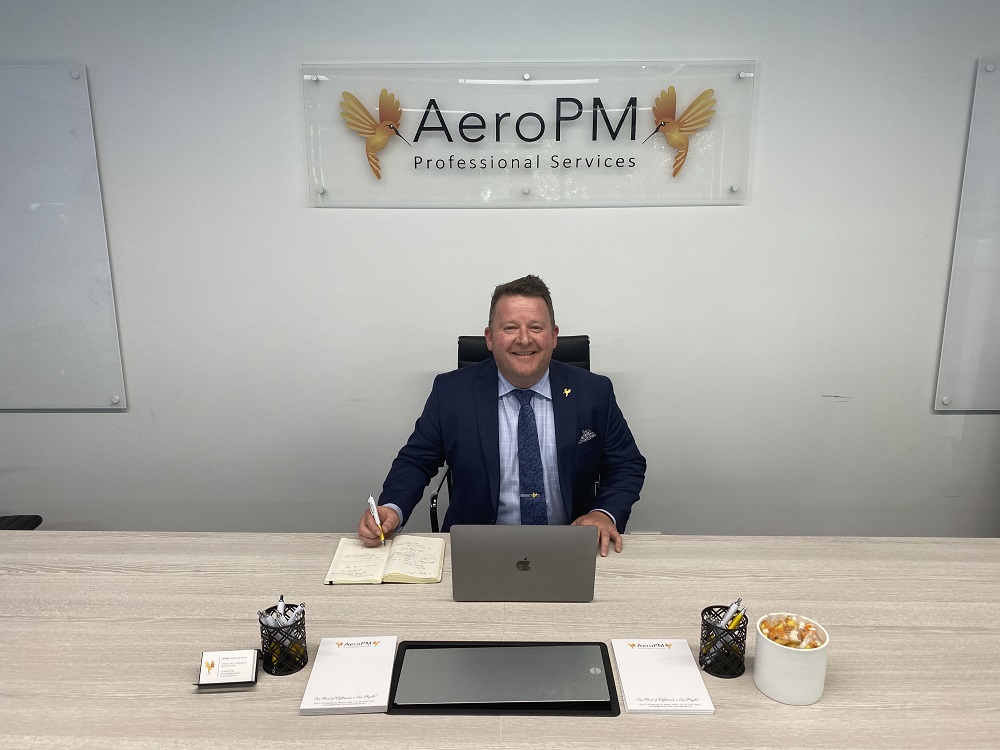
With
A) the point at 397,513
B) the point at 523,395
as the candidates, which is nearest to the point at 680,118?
the point at 523,395

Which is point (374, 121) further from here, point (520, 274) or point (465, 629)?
point (465, 629)

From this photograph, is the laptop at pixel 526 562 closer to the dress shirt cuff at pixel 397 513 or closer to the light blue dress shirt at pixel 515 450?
the dress shirt cuff at pixel 397 513

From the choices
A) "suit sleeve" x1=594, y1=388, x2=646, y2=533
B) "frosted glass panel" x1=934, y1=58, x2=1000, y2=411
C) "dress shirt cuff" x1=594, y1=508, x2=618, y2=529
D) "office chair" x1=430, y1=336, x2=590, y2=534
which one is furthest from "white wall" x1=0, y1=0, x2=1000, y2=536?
"dress shirt cuff" x1=594, y1=508, x2=618, y2=529

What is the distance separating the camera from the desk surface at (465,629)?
43.7 inches

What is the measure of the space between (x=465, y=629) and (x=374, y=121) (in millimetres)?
1990

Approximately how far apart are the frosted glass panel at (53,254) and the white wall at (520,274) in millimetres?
70

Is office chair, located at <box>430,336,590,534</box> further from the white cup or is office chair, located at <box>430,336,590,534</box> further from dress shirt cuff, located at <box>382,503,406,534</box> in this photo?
the white cup

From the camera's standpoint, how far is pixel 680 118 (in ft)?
8.50

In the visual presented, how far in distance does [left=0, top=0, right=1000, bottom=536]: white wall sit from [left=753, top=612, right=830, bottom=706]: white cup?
5.70ft

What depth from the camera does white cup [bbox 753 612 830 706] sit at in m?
1.14

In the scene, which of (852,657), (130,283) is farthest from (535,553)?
(130,283)

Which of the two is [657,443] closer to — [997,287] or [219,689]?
[997,287]

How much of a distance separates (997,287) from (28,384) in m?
4.06

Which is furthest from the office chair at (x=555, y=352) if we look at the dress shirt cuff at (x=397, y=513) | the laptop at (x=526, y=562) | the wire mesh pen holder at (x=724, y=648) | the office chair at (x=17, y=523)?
the office chair at (x=17, y=523)
